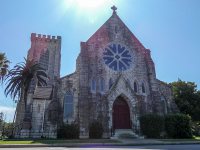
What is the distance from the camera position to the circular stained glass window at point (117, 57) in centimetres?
2662

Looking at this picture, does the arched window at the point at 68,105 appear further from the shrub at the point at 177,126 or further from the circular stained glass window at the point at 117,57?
the shrub at the point at 177,126

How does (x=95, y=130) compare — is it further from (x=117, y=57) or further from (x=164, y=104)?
(x=164, y=104)

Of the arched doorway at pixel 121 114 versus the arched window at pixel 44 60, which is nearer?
the arched doorway at pixel 121 114

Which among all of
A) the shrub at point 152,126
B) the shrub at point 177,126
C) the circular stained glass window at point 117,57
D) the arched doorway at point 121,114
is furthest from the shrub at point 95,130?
the shrub at point 177,126

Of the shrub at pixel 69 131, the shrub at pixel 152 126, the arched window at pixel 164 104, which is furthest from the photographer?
the arched window at pixel 164 104

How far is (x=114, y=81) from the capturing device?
83.7 ft

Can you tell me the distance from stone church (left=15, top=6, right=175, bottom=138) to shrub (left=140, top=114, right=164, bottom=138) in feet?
2.53

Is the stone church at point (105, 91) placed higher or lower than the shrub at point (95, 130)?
higher

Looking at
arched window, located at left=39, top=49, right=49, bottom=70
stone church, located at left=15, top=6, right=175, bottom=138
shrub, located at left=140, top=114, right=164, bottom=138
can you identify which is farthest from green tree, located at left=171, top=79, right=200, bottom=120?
arched window, located at left=39, top=49, right=49, bottom=70

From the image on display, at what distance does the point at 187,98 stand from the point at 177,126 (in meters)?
14.3

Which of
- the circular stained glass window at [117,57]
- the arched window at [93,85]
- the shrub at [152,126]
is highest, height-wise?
the circular stained glass window at [117,57]

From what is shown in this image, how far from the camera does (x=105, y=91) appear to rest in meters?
24.9

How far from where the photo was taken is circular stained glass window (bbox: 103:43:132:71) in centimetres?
2662

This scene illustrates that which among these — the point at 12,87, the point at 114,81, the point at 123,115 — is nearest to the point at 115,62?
the point at 114,81
